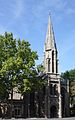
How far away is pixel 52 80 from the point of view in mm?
72125

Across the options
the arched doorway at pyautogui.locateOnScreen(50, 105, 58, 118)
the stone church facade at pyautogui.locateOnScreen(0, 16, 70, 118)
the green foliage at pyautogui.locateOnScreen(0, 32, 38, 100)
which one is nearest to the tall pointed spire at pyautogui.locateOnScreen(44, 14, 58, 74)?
the stone church facade at pyautogui.locateOnScreen(0, 16, 70, 118)

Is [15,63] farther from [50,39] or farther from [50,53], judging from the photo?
[50,39]

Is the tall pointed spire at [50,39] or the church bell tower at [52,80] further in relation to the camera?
the tall pointed spire at [50,39]

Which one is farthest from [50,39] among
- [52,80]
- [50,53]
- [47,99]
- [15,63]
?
[15,63]

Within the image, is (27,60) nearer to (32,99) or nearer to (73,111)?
(32,99)

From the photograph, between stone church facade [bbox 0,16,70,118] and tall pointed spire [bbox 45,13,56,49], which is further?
tall pointed spire [bbox 45,13,56,49]

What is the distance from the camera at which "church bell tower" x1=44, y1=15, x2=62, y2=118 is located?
7006cm

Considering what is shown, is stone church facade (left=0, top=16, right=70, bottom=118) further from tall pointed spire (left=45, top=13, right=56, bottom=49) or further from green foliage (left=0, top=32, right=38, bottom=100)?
green foliage (left=0, top=32, right=38, bottom=100)

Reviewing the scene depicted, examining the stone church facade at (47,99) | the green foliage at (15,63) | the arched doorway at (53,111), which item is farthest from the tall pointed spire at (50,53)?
the green foliage at (15,63)

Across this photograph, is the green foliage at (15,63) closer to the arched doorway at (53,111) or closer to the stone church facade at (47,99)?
the stone church facade at (47,99)

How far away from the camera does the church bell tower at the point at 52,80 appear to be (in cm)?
7006

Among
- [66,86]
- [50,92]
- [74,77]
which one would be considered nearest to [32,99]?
[50,92]

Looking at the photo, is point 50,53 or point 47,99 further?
point 50,53

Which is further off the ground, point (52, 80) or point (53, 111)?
point (52, 80)
